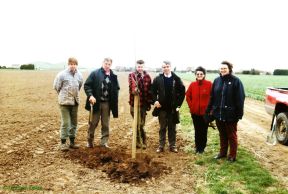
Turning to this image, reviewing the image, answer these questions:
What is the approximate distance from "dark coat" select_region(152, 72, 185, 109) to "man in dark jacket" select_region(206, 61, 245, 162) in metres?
0.86

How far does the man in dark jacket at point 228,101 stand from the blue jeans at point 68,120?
2957 millimetres

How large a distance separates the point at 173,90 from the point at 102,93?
149 cm

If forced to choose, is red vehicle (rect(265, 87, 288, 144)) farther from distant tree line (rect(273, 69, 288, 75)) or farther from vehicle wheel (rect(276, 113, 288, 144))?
distant tree line (rect(273, 69, 288, 75))

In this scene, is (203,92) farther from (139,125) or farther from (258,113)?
(258,113)

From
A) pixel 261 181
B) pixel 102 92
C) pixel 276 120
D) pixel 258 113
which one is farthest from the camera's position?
pixel 258 113

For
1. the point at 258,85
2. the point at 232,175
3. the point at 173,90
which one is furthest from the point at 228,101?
the point at 258,85

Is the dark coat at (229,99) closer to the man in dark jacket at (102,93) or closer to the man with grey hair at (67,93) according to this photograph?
the man in dark jacket at (102,93)

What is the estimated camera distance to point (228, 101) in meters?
7.54

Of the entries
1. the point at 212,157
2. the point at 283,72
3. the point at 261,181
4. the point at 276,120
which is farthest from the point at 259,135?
the point at 283,72

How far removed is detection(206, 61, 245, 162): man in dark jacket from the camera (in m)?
7.48

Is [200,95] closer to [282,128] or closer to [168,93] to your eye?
[168,93]

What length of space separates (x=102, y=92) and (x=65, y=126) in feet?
3.51

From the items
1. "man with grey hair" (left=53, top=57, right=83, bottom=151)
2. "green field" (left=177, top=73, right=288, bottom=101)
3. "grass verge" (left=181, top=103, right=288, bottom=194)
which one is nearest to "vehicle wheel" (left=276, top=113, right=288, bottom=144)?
"grass verge" (left=181, top=103, right=288, bottom=194)

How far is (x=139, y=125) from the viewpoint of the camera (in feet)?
28.6
